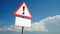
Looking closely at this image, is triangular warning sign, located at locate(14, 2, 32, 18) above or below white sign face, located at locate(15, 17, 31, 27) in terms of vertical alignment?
above

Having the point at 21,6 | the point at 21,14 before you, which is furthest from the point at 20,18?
the point at 21,6

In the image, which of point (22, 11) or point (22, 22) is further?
point (22, 11)

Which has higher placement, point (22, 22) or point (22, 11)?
point (22, 11)

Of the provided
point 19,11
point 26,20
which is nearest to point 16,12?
point 19,11

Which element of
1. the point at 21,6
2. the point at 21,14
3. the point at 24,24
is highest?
the point at 21,6

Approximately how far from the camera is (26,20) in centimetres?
484

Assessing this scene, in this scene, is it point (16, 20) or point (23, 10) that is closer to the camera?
point (16, 20)

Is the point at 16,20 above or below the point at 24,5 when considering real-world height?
below

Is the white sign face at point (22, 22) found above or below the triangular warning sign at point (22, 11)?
below

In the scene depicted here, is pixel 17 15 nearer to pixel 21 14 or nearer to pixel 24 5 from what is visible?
pixel 21 14

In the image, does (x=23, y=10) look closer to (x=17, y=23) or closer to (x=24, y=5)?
(x=24, y=5)

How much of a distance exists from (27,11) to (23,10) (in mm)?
150

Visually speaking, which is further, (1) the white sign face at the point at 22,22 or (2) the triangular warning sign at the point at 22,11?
(2) the triangular warning sign at the point at 22,11

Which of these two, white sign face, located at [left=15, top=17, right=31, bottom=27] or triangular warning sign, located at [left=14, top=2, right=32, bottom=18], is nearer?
white sign face, located at [left=15, top=17, right=31, bottom=27]
